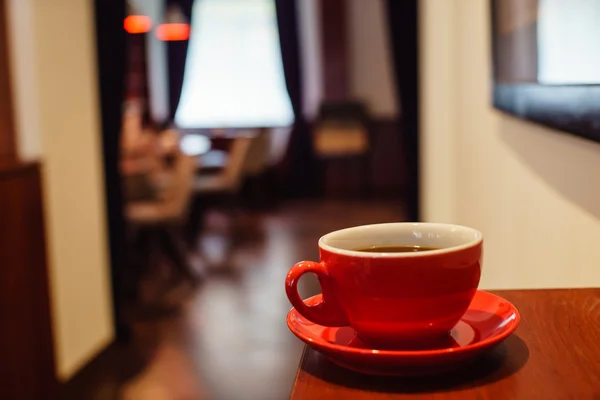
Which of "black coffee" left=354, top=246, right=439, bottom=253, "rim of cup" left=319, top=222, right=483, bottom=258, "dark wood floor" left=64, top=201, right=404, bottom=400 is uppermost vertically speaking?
"rim of cup" left=319, top=222, right=483, bottom=258

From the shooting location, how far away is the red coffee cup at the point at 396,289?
2.40ft

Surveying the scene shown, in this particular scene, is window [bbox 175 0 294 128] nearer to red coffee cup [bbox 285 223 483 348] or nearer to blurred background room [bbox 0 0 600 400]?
blurred background room [bbox 0 0 600 400]

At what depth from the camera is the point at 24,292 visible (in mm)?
3014

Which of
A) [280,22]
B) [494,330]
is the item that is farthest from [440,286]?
[280,22]

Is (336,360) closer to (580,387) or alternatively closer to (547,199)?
(580,387)

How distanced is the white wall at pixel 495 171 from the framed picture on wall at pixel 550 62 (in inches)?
2.6

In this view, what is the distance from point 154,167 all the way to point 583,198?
515 cm

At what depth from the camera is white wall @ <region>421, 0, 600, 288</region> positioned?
123 cm

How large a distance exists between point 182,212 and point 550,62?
13.2 ft

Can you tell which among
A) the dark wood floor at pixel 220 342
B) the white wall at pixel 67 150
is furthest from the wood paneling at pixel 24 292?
the dark wood floor at pixel 220 342

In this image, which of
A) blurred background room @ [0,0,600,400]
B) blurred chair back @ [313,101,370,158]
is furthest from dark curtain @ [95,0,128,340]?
blurred chair back @ [313,101,370,158]

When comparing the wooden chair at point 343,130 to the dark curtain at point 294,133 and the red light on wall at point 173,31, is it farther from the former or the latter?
the red light on wall at point 173,31

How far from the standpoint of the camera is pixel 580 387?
2.15 feet

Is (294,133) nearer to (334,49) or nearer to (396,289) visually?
(334,49)
